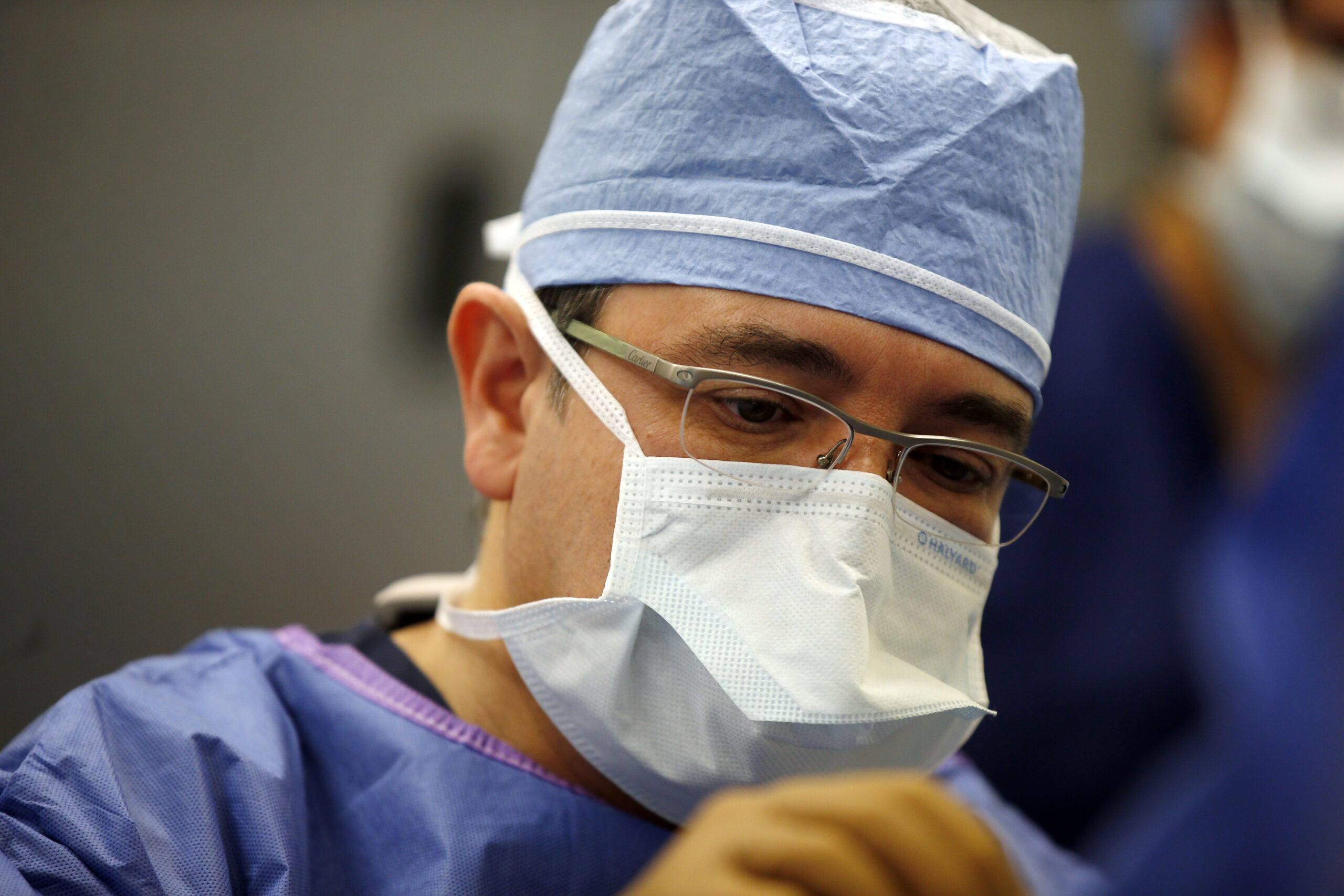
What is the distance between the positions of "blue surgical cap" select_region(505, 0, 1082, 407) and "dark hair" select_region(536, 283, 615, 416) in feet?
0.05

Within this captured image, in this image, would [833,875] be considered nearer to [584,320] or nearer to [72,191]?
[584,320]

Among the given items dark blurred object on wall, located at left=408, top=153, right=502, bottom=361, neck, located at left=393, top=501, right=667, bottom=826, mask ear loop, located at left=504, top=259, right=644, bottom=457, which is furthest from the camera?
dark blurred object on wall, located at left=408, top=153, right=502, bottom=361

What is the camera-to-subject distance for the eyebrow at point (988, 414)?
126cm

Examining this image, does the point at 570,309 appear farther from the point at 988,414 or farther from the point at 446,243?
the point at 446,243

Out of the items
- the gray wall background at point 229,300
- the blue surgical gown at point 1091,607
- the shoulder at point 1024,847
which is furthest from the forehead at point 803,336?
the blue surgical gown at point 1091,607

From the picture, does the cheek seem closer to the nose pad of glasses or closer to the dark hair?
the dark hair

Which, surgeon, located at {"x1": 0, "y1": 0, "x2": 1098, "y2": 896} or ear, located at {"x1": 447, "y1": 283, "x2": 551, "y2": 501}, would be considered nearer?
surgeon, located at {"x1": 0, "y1": 0, "x2": 1098, "y2": 896}

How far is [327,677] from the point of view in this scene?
Result: 1.37 metres

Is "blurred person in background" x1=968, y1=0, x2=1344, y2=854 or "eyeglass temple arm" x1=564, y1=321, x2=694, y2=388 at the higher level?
"eyeglass temple arm" x1=564, y1=321, x2=694, y2=388

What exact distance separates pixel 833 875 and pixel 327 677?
2.68 feet

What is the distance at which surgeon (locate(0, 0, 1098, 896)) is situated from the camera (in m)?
1.13

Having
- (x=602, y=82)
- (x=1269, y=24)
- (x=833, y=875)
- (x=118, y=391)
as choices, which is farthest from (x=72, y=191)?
(x=1269, y=24)

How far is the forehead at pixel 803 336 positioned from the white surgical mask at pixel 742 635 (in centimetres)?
9

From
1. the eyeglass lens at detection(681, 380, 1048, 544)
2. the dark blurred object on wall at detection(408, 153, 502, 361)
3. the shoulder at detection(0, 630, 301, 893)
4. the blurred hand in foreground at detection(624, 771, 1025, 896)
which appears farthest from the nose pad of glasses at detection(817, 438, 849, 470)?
the dark blurred object on wall at detection(408, 153, 502, 361)
